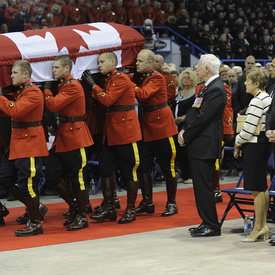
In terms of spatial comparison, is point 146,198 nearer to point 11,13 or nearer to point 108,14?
point 11,13

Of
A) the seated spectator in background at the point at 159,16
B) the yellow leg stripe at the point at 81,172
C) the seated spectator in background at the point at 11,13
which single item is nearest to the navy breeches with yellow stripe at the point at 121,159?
the yellow leg stripe at the point at 81,172

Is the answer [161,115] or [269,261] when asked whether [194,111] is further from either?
[269,261]

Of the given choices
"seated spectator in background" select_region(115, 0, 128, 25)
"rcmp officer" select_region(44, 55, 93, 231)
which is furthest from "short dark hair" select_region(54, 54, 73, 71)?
"seated spectator in background" select_region(115, 0, 128, 25)

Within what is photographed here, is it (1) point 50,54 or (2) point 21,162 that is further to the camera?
(1) point 50,54

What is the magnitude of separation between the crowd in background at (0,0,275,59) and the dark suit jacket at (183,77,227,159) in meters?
8.14

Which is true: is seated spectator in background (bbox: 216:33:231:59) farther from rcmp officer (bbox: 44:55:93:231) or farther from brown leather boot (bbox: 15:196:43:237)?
brown leather boot (bbox: 15:196:43:237)

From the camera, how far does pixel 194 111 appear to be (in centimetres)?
580

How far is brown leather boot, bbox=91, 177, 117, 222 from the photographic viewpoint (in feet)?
21.7

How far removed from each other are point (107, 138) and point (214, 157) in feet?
4.52

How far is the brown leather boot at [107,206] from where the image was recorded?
662cm

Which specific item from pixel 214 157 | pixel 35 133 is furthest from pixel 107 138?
pixel 214 157

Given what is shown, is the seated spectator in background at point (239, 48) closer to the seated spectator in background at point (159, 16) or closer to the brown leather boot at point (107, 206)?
the seated spectator in background at point (159, 16)

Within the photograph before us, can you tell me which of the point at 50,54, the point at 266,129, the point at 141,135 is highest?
the point at 50,54

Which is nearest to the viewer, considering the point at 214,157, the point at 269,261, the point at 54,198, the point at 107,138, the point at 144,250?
the point at 269,261
